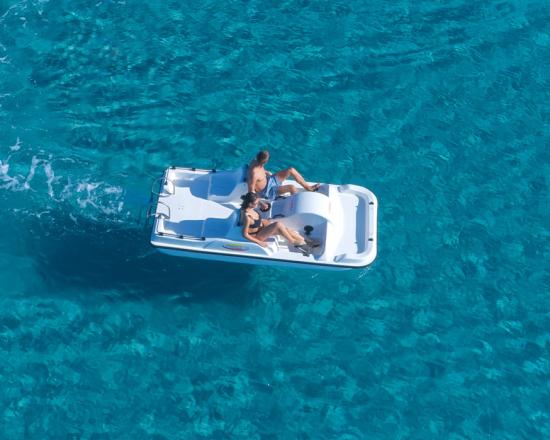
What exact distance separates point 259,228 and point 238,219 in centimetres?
50

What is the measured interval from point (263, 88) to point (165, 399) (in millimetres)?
8025

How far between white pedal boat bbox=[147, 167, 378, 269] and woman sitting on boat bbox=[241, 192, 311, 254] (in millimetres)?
137

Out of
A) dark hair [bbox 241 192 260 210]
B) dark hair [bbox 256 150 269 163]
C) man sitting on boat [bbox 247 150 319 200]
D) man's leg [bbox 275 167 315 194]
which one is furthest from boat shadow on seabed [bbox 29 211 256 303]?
dark hair [bbox 256 150 269 163]

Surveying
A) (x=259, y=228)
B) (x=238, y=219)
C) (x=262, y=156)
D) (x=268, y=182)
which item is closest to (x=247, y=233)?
(x=259, y=228)

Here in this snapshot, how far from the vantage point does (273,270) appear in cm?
1576

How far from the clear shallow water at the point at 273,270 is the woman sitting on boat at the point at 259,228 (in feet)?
4.51

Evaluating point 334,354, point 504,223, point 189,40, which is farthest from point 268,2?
point 334,354

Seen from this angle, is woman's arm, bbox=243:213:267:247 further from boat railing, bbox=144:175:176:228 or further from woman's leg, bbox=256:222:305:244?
boat railing, bbox=144:175:176:228

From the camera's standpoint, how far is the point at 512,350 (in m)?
15.1

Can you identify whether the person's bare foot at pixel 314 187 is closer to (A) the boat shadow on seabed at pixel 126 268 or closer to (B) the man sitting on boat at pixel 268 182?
(B) the man sitting on boat at pixel 268 182

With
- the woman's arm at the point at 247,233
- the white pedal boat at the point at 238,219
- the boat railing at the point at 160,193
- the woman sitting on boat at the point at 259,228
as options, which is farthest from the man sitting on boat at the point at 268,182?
the boat railing at the point at 160,193

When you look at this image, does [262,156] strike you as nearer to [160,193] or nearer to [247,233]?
[247,233]

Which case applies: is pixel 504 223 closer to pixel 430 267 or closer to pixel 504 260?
pixel 504 260

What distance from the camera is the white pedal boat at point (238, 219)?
569 inches
